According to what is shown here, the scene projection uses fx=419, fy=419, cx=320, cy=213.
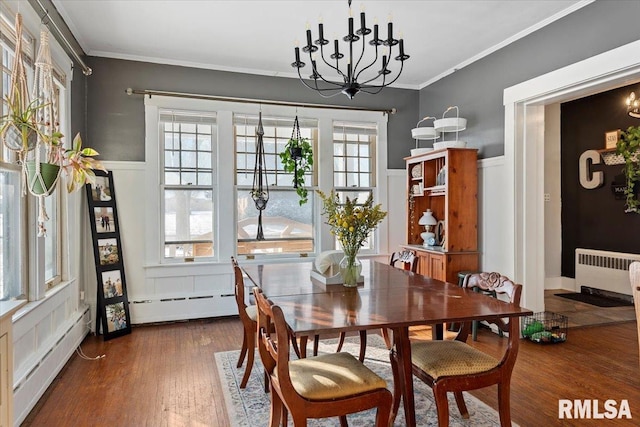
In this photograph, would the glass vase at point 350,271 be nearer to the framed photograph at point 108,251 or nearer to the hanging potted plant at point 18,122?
the hanging potted plant at point 18,122

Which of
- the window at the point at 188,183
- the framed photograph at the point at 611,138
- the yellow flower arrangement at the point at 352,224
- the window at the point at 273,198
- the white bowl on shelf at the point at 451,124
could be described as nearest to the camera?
the yellow flower arrangement at the point at 352,224

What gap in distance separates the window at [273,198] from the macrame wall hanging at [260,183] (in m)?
0.05

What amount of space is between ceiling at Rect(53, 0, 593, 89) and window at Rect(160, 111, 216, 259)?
0.71 metres

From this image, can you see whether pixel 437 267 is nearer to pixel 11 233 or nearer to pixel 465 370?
pixel 465 370

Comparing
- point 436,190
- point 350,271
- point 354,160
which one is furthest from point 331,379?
point 354,160

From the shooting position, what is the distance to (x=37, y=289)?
292 centimetres

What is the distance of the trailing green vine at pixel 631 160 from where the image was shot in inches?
211

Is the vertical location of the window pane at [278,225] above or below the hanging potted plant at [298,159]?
below

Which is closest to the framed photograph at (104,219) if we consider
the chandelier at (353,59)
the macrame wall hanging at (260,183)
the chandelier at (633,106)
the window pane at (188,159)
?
the window pane at (188,159)

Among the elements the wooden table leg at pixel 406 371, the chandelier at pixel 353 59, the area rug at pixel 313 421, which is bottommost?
the area rug at pixel 313 421

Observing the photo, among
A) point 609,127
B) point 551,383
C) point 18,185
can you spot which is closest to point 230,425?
Result: point 18,185

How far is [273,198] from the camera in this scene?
512 centimetres

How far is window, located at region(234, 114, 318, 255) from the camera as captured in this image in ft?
16.4

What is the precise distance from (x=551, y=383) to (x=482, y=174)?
7.15ft
